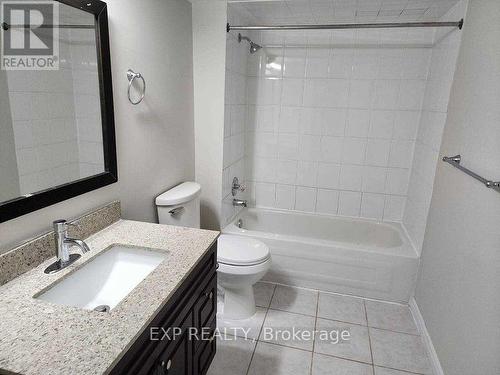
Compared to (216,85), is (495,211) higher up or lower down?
lower down

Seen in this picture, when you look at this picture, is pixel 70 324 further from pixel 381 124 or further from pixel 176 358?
pixel 381 124

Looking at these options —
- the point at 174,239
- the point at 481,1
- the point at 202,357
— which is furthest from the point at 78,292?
the point at 481,1

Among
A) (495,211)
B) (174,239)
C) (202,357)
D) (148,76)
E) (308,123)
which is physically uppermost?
(148,76)

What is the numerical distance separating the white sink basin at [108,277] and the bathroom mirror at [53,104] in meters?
0.29

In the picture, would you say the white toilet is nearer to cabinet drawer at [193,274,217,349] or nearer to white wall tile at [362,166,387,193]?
cabinet drawer at [193,274,217,349]

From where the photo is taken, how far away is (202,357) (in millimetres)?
1505

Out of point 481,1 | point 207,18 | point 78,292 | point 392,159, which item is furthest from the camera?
point 392,159

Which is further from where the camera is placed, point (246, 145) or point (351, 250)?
point (246, 145)

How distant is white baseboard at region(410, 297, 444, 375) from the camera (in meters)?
1.79

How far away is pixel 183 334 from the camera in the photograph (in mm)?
1241

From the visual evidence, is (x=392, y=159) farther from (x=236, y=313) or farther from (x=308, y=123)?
(x=236, y=313)

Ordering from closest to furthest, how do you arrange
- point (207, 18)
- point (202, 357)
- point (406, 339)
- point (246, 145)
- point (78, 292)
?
point (78, 292)
point (202, 357)
point (406, 339)
point (207, 18)
point (246, 145)

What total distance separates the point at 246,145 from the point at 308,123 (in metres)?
0.61

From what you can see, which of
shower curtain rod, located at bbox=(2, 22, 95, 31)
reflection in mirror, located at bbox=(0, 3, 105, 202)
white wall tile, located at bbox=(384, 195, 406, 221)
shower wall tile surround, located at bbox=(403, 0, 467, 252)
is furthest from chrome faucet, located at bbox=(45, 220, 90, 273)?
white wall tile, located at bbox=(384, 195, 406, 221)
